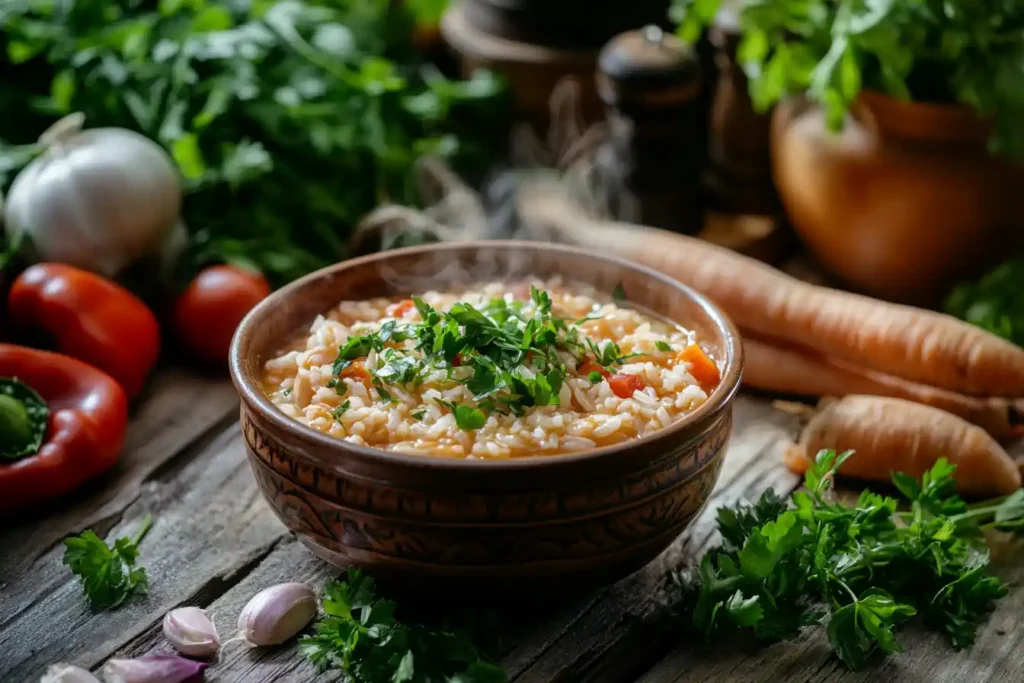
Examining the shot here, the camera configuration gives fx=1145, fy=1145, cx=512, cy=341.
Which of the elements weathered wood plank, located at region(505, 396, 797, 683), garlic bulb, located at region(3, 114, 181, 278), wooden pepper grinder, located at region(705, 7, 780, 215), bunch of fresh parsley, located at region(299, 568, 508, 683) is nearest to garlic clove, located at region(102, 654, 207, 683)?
bunch of fresh parsley, located at region(299, 568, 508, 683)

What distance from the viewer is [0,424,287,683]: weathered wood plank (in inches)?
84.1

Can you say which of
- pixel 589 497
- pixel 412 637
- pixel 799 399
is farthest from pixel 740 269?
pixel 412 637

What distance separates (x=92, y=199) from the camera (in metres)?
3.04

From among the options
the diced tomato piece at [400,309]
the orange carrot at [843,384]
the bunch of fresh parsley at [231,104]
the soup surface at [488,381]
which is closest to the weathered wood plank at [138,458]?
the bunch of fresh parsley at [231,104]

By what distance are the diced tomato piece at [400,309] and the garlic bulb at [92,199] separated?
3.14 ft

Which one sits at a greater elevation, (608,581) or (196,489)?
(608,581)

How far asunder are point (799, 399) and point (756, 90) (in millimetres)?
937

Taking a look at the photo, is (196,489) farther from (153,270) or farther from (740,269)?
(740,269)

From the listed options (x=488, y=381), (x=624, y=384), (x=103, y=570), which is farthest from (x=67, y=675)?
(x=624, y=384)

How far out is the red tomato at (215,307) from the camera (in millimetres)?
3066

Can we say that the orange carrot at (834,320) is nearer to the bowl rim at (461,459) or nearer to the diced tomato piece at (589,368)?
the bowl rim at (461,459)

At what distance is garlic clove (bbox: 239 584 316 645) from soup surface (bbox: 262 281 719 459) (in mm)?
337

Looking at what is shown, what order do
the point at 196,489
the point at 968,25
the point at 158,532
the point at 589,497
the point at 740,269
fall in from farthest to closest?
the point at 740,269 < the point at 968,25 < the point at 196,489 < the point at 158,532 < the point at 589,497

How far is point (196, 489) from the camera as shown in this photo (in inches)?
104
